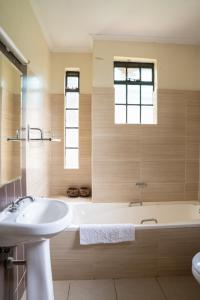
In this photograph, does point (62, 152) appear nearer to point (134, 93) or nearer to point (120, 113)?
point (120, 113)

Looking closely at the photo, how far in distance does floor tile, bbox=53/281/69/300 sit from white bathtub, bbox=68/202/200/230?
0.83m

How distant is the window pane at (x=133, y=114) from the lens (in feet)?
11.2

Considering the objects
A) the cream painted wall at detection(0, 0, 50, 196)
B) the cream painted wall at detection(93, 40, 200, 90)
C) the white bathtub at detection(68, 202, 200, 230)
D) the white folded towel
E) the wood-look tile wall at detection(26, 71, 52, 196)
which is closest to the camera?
the cream painted wall at detection(0, 0, 50, 196)

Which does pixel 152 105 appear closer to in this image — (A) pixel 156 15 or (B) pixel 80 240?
(A) pixel 156 15

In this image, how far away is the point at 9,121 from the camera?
1811mm

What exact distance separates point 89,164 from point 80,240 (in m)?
1.52

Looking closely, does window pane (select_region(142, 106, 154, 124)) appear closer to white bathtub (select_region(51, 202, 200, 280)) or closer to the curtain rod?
white bathtub (select_region(51, 202, 200, 280))

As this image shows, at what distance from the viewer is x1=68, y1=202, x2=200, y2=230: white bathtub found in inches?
117

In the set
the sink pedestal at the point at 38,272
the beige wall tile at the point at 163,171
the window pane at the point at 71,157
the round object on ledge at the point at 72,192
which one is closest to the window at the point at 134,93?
the beige wall tile at the point at 163,171

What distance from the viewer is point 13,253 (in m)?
1.79

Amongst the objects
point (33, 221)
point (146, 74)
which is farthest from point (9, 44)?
point (146, 74)

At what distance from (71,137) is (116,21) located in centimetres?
170

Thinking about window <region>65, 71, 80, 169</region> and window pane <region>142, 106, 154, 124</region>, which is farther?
window <region>65, 71, 80, 169</region>

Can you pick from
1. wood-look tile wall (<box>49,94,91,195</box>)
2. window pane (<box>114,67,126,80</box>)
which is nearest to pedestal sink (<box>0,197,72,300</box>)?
wood-look tile wall (<box>49,94,91,195</box>)
